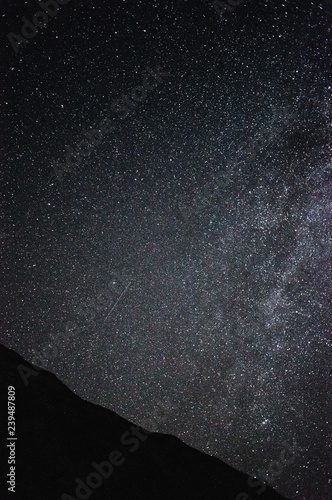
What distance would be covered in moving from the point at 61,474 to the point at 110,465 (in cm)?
62

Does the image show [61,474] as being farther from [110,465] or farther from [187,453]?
[187,453]

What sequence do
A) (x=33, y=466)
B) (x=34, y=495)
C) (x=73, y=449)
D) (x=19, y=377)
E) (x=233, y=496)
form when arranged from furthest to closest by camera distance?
(x=233, y=496)
(x=19, y=377)
(x=73, y=449)
(x=33, y=466)
(x=34, y=495)

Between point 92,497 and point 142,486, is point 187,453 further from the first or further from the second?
point 92,497

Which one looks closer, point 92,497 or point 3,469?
point 3,469

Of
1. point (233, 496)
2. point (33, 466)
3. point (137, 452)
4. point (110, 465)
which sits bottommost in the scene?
point (233, 496)

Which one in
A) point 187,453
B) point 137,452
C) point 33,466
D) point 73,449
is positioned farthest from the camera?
point 187,453

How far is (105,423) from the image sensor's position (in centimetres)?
A: 436

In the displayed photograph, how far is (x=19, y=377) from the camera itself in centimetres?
380

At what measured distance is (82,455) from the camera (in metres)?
3.36

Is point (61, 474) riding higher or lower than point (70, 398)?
higher


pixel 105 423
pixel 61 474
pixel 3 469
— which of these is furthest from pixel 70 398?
pixel 3 469

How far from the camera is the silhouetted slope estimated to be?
2.84 metres

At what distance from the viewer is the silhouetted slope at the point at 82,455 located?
2.84 metres

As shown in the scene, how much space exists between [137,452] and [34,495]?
176 cm
